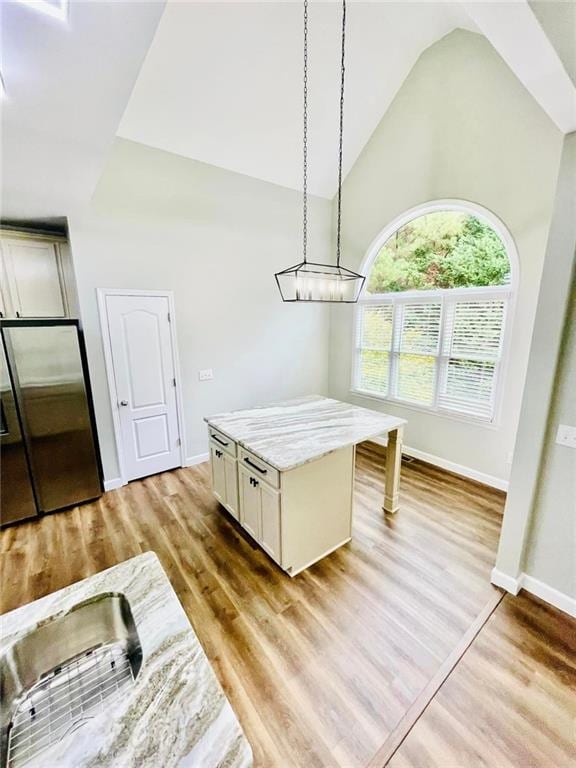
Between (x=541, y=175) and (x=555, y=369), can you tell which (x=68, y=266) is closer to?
(x=555, y=369)

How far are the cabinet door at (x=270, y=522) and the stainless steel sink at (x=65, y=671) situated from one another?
1067 mm

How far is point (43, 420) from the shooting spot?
2766 millimetres

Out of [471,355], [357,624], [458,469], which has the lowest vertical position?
[357,624]

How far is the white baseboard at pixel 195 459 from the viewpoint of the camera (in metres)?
3.81

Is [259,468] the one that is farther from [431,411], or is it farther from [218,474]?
[431,411]

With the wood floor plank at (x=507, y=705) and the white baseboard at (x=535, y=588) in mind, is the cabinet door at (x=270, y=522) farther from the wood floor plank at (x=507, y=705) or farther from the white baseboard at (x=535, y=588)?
the white baseboard at (x=535, y=588)

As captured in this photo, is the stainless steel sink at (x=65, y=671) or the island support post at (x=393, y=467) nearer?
the stainless steel sink at (x=65, y=671)

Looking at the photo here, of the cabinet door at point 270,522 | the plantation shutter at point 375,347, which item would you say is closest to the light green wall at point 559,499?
the cabinet door at point 270,522

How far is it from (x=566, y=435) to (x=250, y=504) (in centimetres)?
208

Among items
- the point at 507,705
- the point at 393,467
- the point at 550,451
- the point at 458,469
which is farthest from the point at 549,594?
the point at 458,469

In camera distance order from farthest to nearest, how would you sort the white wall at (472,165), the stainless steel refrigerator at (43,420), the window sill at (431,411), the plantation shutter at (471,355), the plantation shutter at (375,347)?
1. the plantation shutter at (375,347)
2. the window sill at (431,411)
3. the plantation shutter at (471,355)
4. the white wall at (472,165)
5. the stainless steel refrigerator at (43,420)

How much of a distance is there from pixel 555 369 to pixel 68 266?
13.1 feet

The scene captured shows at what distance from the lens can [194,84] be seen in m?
2.70

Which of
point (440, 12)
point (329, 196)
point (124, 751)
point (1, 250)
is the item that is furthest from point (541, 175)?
point (1, 250)
